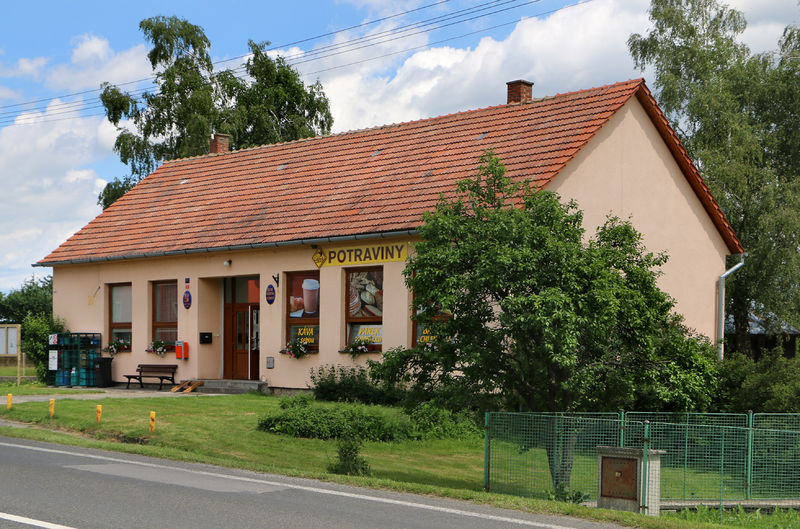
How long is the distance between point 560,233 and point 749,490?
14.8ft

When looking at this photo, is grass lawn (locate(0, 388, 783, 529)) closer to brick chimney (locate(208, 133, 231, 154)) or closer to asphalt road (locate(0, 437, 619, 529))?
asphalt road (locate(0, 437, 619, 529))

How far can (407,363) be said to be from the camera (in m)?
13.8

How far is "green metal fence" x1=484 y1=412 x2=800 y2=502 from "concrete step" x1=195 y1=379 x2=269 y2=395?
484 inches

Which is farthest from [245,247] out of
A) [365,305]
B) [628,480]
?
[628,480]

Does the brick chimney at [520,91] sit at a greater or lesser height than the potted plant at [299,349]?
greater

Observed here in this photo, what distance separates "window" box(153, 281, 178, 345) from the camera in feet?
85.8

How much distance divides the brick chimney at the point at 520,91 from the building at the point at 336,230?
0.15ft

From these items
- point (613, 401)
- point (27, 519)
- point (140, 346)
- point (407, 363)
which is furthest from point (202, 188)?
point (27, 519)

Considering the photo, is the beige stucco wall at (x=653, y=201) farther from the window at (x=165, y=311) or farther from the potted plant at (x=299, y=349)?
the window at (x=165, y=311)

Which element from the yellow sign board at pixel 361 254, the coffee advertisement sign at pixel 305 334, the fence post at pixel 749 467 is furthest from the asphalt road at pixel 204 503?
the coffee advertisement sign at pixel 305 334

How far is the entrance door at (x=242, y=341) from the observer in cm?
2520

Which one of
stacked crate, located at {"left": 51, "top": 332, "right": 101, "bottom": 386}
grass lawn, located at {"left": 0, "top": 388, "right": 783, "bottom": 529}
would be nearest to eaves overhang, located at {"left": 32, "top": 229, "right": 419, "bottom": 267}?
stacked crate, located at {"left": 51, "top": 332, "right": 101, "bottom": 386}

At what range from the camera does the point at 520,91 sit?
24984 mm

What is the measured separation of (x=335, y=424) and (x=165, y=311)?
12.1m
